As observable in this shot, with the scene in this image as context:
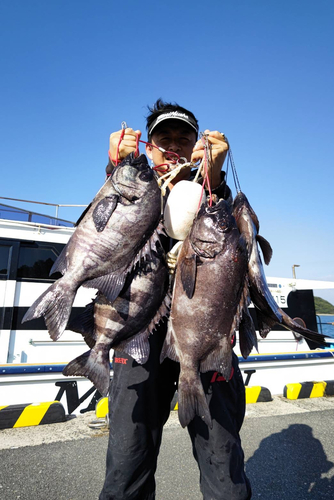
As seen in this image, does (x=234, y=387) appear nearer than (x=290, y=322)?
No

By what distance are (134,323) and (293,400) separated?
6091 mm

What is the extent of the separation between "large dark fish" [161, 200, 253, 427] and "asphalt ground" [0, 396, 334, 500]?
223 cm

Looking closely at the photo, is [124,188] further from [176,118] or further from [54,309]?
[176,118]

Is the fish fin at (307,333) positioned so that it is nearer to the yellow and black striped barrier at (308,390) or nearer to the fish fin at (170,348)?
the fish fin at (170,348)

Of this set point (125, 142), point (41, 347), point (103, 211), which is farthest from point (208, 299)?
point (41, 347)

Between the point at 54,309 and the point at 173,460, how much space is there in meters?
3.24

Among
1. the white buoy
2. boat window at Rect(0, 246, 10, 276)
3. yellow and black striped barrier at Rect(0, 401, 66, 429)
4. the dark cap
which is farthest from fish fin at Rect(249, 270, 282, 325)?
boat window at Rect(0, 246, 10, 276)

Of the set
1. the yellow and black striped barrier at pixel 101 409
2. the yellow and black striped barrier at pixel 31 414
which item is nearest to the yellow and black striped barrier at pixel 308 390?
the yellow and black striped barrier at pixel 101 409

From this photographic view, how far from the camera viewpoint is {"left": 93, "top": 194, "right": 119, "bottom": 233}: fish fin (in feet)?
6.06

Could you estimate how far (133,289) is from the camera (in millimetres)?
1854

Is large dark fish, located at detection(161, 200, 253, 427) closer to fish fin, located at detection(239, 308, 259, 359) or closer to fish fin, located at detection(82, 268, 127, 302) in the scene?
fish fin, located at detection(239, 308, 259, 359)

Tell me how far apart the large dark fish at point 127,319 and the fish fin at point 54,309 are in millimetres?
230

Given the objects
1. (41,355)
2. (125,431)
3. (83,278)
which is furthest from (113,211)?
(41,355)

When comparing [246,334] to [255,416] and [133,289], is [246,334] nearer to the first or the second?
[133,289]
